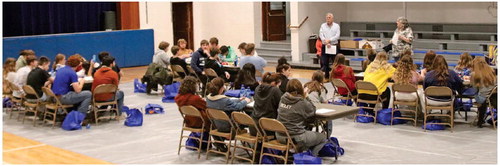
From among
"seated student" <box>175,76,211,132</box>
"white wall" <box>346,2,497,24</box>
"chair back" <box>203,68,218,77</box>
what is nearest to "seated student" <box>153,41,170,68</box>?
"chair back" <box>203,68,218,77</box>

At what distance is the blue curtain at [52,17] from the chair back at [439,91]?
39.6 ft

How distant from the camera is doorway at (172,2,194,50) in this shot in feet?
65.0

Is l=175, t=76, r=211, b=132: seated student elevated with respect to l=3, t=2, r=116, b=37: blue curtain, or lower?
lower

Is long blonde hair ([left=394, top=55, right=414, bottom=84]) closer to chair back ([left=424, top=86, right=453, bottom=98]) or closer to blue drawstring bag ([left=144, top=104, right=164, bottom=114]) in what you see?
chair back ([left=424, top=86, right=453, bottom=98])

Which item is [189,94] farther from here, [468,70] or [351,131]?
[468,70]

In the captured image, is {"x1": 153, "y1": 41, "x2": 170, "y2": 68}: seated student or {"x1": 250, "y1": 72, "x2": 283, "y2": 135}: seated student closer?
{"x1": 250, "y1": 72, "x2": 283, "y2": 135}: seated student

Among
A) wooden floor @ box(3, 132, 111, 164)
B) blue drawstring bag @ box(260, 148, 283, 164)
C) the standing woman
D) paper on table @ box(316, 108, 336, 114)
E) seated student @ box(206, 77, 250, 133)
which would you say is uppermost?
the standing woman

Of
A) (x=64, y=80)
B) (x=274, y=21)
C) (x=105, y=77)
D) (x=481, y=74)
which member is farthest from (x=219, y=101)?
(x=274, y=21)

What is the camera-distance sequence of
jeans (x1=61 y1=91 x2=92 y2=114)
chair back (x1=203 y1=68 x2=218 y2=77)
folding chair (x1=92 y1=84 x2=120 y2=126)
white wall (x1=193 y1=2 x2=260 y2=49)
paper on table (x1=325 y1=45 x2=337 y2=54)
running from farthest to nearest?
white wall (x1=193 y1=2 x2=260 y2=49) → paper on table (x1=325 y1=45 x2=337 y2=54) → chair back (x1=203 y1=68 x2=218 y2=77) → folding chair (x1=92 y1=84 x2=120 y2=126) → jeans (x1=61 y1=91 x2=92 y2=114)

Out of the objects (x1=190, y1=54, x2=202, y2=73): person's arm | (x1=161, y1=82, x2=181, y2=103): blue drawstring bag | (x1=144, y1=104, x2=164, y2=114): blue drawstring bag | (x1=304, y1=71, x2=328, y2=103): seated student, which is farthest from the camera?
(x1=161, y1=82, x2=181, y2=103): blue drawstring bag

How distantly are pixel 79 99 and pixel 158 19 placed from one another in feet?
30.9

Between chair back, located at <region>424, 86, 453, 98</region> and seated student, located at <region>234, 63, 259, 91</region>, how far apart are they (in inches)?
103

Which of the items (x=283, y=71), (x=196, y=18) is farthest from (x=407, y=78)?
(x=196, y=18)

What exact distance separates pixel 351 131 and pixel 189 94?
2479mm
